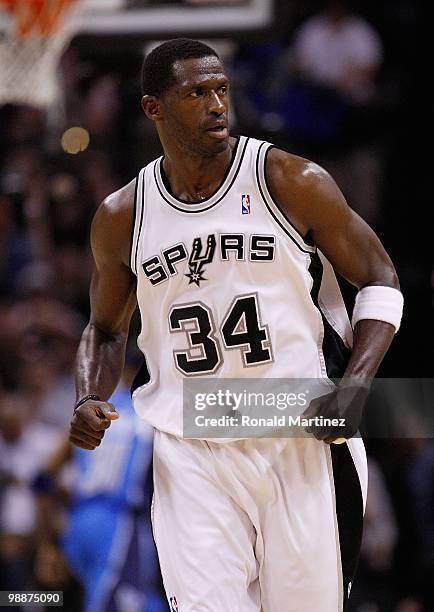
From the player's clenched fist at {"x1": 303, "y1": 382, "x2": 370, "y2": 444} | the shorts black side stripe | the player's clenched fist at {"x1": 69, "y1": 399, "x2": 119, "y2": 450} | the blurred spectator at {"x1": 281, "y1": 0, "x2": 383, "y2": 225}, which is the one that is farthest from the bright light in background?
the player's clenched fist at {"x1": 303, "y1": 382, "x2": 370, "y2": 444}

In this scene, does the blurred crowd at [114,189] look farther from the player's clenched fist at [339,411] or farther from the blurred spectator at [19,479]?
the player's clenched fist at [339,411]

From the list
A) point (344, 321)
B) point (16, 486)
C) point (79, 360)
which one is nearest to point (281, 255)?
point (344, 321)

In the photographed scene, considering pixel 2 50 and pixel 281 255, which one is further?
pixel 2 50

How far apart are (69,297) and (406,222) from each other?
253 centimetres

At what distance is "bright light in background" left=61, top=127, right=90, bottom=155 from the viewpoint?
923cm

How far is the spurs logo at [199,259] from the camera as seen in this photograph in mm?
4195

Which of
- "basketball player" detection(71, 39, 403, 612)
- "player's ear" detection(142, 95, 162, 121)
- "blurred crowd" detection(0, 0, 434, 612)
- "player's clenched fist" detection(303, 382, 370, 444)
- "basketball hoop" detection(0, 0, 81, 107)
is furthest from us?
"basketball hoop" detection(0, 0, 81, 107)

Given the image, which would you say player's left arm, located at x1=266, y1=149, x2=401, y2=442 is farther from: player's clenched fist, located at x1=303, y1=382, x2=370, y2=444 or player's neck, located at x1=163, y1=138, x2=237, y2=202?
player's neck, located at x1=163, y1=138, x2=237, y2=202

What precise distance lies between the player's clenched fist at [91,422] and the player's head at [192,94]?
0.96 m

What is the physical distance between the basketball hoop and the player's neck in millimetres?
4524

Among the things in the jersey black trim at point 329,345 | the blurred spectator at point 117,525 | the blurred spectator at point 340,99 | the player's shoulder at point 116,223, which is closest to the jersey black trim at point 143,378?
the player's shoulder at point 116,223

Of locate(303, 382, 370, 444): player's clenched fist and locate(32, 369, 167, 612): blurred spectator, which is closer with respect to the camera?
locate(303, 382, 370, 444): player's clenched fist

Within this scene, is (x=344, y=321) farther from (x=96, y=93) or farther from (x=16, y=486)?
(x=96, y=93)

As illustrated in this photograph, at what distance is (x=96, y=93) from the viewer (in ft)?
30.7
